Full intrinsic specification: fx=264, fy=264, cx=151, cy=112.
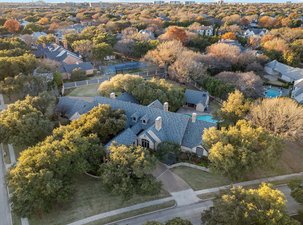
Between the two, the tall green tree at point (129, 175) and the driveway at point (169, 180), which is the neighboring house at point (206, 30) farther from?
the tall green tree at point (129, 175)

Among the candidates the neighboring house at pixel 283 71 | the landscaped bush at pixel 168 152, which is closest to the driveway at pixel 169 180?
the landscaped bush at pixel 168 152

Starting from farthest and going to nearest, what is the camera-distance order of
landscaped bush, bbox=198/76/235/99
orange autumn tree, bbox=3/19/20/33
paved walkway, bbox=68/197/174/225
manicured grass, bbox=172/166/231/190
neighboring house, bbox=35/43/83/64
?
orange autumn tree, bbox=3/19/20/33
neighboring house, bbox=35/43/83/64
landscaped bush, bbox=198/76/235/99
manicured grass, bbox=172/166/231/190
paved walkway, bbox=68/197/174/225

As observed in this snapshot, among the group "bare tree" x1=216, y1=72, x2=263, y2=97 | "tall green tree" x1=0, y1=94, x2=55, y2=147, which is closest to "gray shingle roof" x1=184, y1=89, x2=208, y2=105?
"bare tree" x1=216, y1=72, x2=263, y2=97

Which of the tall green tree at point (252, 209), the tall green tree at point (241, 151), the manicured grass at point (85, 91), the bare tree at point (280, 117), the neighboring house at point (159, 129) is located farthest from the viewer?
the manicured grass at point (85, 91)

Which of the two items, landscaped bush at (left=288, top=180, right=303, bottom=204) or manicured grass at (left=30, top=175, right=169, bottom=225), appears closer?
landscaped bush at (left=288, top=180, right=303, bottom=204)

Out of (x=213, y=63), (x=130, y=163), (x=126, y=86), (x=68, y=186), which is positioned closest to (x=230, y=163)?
(x=130, y=163)

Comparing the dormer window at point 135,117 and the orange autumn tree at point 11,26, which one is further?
the orange autumn tree at point 11,26

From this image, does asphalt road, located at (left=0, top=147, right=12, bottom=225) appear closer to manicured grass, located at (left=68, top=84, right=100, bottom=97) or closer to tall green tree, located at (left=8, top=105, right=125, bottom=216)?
tall green tree, located at (left=8, top=105, right=125, bottom=216)

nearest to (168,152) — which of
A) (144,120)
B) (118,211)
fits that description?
(144,120)
